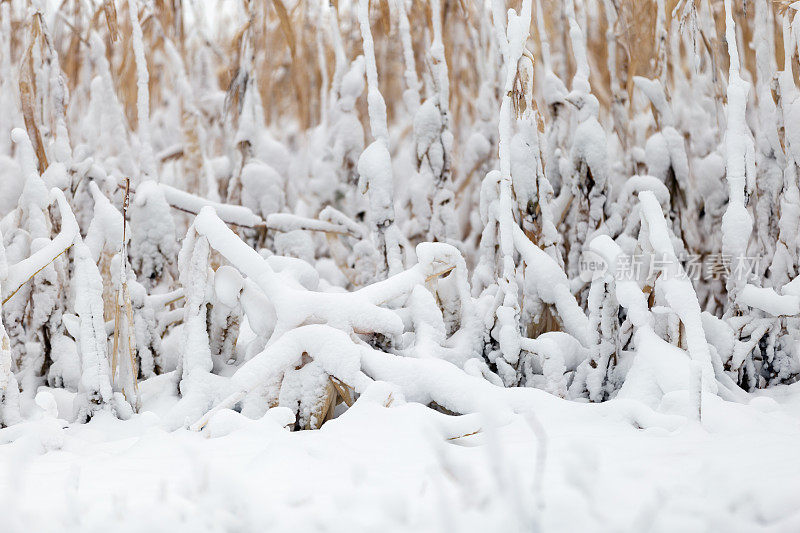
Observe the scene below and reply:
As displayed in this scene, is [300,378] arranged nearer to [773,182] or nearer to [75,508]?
[75,508]

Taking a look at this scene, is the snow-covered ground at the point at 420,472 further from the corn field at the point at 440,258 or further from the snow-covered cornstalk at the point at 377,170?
the snow-covered cornstalk at the point at 377,170

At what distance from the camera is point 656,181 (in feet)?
5.19

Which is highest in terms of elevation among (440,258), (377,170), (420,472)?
(377,170)

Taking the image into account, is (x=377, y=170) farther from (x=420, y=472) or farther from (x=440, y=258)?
(x=420, y=472)

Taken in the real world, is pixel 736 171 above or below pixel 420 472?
above

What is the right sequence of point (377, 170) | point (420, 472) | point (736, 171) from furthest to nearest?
1. point (377, 170)
2. point (736, 171)
3. point (420, 472)

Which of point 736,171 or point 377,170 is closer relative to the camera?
point 736,171

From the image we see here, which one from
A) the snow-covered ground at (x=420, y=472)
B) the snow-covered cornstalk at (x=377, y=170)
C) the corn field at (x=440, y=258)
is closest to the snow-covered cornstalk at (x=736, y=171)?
the corn field at (x=440, y=258)

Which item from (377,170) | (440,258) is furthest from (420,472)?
(377,170)

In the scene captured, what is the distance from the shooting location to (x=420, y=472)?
0.83 meters

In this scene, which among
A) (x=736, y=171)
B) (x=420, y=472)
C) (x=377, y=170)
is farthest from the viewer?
(x=377, y=170)

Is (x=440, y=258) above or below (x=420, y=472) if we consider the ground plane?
above

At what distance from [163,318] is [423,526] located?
3.24 ft

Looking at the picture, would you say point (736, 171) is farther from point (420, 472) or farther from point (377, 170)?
point (420, 472)
